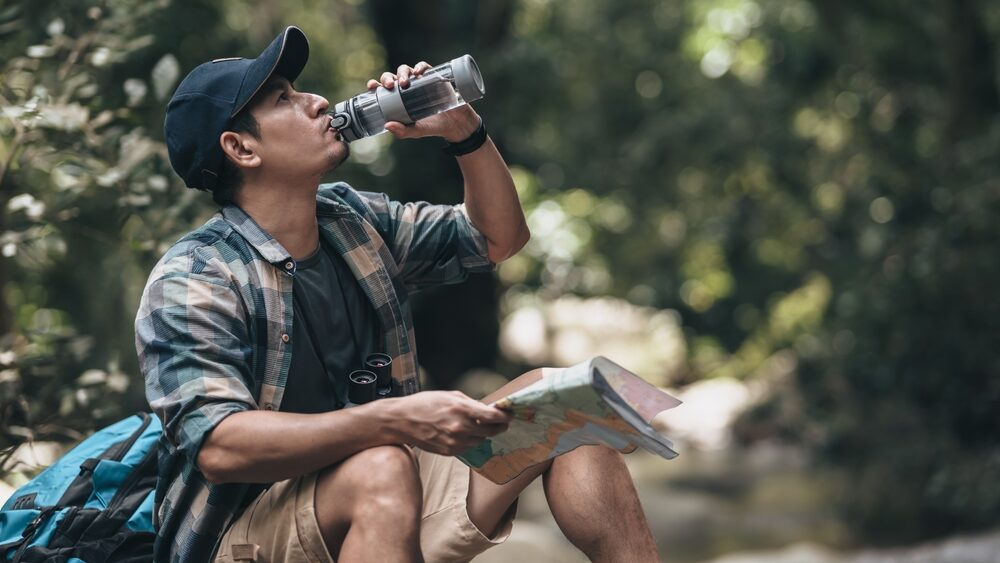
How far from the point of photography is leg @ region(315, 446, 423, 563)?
90.0 inches

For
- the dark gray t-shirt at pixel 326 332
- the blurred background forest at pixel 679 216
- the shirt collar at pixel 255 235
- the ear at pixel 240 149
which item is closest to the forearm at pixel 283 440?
the dark gray t-shirt at pixel 326 332

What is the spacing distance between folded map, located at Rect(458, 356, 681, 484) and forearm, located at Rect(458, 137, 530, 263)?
2.47ft

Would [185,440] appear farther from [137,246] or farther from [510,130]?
[510,130]

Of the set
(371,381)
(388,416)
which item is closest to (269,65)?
(371,381)

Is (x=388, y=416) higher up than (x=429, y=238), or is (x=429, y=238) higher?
(x=429, y=238)

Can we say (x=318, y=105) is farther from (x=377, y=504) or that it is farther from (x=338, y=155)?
(x=377, y=504)

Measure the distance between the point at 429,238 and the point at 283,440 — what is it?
2.99 feet

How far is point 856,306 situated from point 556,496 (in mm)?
6206

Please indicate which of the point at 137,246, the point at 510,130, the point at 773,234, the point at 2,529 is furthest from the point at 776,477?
the point at 2,529

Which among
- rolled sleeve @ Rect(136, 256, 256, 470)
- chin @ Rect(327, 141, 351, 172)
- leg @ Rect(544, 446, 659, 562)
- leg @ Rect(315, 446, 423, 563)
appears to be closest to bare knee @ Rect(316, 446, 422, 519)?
leg @ Rect(315, 446, 423, 563)

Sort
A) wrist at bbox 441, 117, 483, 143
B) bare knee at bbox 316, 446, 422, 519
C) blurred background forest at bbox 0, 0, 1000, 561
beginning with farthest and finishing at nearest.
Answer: blurred background forest at bbox 0, 0, 1000, 561 < wrist at bbox 441, 117, 483, 143 < bare knee at bbox 316, 446, 422, 519

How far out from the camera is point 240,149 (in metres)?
2.73

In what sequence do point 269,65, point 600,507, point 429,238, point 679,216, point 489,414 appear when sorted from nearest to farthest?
point 489,414
point 600,507
point 269,65
point 429,238
point 679,216

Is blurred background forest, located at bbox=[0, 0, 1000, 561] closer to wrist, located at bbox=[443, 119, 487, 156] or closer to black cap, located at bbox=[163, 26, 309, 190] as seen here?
black cap, located at bbox=[163, 26, 309, 190]
